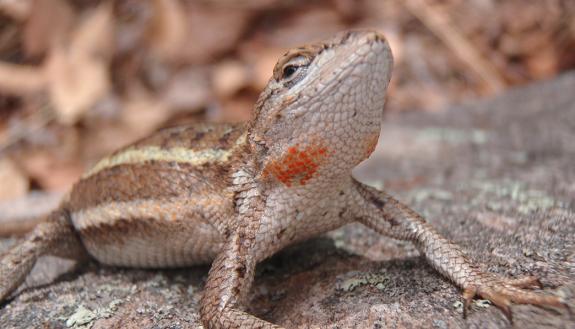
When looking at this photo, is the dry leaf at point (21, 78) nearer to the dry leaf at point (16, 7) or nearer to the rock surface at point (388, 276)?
the dry leaf at point (16, 7)

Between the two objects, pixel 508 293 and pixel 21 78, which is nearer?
pixel 508 293

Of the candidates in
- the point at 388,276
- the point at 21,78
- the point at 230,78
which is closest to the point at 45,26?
the point at 21,78

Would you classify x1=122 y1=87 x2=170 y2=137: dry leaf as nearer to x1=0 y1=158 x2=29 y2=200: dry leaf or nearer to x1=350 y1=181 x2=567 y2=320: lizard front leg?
x1=0 y1=158 x2=29 y2=200: dry leaf

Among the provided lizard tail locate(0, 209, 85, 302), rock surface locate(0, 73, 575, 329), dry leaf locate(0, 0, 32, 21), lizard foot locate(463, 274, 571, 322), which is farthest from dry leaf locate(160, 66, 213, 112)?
lizard foot locate(463, 274, 571, 322)

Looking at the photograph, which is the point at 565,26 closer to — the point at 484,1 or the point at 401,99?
the point at 484,1

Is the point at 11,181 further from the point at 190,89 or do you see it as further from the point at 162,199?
the point at 162,199

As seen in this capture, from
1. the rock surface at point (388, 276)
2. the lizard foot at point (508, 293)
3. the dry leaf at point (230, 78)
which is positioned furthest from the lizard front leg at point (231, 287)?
the dry leaf at point (230, 78)
